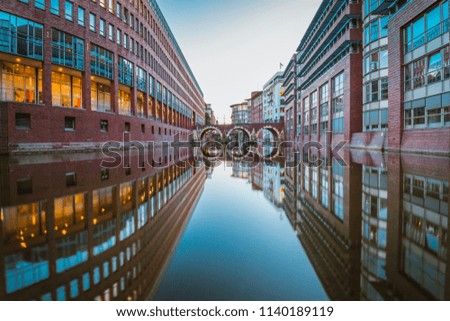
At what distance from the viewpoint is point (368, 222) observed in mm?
4949

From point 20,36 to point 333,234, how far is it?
27611 mm

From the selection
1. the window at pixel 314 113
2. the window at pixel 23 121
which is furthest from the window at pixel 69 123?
the window at pixel 314 113

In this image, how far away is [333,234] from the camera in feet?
14.9

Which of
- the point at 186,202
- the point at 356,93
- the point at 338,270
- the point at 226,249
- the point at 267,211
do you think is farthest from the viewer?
the point at 356,93

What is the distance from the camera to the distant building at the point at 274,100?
352ft

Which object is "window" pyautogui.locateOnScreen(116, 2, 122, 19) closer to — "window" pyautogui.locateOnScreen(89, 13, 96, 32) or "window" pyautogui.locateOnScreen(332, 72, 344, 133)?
"window" pyautogui.locateOnScreen(89, 13, 96, 32)

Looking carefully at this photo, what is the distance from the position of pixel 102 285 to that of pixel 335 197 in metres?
5.68

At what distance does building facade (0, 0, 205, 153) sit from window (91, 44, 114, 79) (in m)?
0.10

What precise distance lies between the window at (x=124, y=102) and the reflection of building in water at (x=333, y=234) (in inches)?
1355

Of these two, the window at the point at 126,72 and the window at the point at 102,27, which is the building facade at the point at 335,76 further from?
the window at the point at 102,27

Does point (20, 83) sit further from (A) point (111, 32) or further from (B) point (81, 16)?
(A) point (111, 32)

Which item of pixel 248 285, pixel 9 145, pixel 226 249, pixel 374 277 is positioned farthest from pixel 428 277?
pixel 9 145

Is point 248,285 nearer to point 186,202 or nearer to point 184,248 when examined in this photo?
point 184,248

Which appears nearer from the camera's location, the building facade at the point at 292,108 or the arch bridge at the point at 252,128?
the building facade at the point at 292,108
